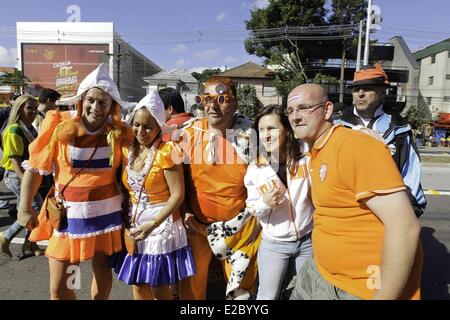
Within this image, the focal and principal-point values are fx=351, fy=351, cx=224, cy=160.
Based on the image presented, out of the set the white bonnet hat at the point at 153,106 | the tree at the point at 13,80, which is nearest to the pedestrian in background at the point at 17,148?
the white bonnet hat at the point at 153,106

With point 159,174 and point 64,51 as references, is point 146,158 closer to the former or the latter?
point 159,174

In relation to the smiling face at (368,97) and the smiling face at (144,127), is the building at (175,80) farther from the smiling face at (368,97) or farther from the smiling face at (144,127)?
the smiling face at (144,127)

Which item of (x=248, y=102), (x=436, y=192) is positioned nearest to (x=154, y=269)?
(x=436, y=192)

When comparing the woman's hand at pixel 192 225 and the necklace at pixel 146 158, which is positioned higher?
the necklace at pixel 146 158

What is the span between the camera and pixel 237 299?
A: 2512mm

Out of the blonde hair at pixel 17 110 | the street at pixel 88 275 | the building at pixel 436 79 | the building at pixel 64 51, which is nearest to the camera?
the street at pixel 88 275

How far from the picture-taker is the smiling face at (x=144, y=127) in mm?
2289

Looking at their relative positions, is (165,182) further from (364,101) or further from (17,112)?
(17,112)

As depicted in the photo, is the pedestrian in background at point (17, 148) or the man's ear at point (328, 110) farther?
the pedestrian in background at point (17, 148)

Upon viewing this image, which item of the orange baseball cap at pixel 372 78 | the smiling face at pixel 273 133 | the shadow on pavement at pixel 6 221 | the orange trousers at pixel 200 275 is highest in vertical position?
the orange baseball cap at pixel 372 78

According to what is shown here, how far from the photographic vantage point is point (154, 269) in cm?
233

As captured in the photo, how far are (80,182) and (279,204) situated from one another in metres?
1.33

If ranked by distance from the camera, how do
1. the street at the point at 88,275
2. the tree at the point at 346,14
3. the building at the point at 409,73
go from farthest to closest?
the building at the point at 409,73
the tree at the point at 346,14
the street at the point at 88,275

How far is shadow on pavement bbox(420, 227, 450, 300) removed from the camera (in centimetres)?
335
